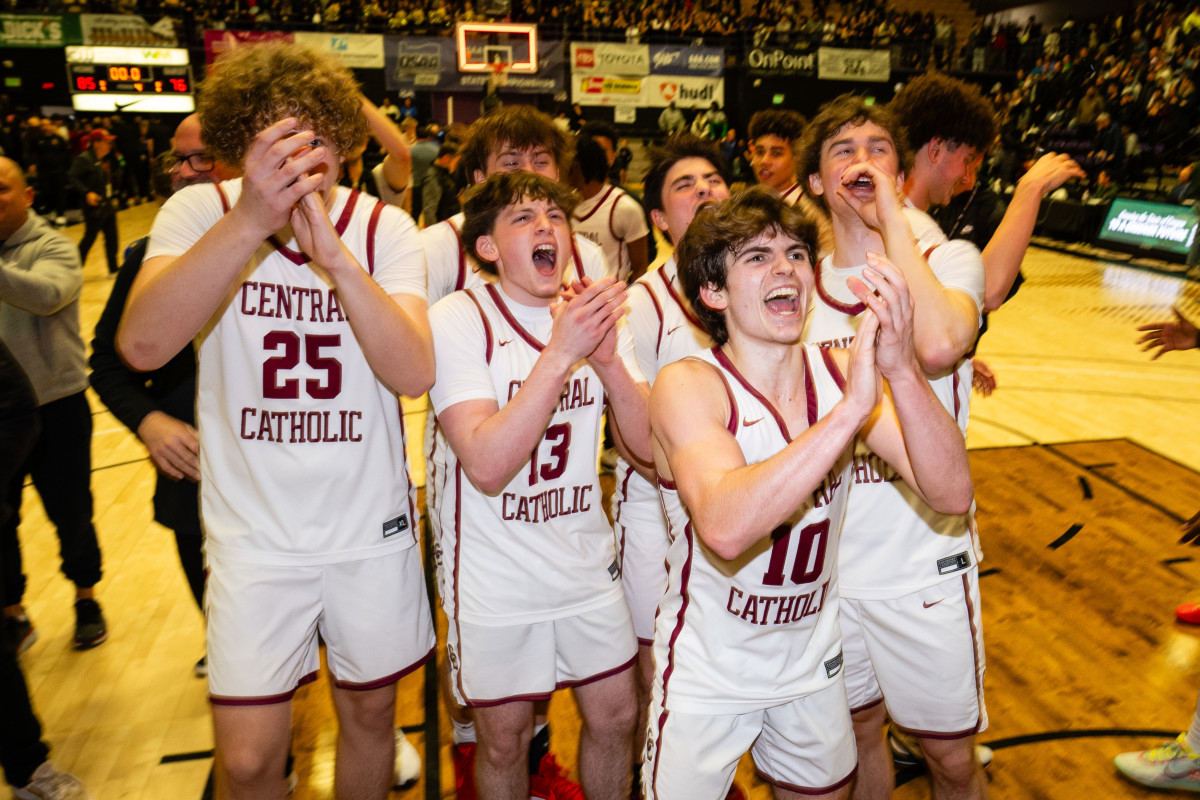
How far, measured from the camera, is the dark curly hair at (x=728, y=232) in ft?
7.30

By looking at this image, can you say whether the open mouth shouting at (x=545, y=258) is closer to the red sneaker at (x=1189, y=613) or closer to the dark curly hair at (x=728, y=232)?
the dark curly hair at (x=728, y=232)

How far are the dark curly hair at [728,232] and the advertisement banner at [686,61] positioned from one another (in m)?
23.3

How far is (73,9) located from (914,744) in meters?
27.6

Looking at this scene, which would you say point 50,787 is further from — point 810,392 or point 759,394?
point 810,392

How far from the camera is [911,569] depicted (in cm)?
257

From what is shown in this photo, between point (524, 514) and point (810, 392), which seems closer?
point (810, 392)

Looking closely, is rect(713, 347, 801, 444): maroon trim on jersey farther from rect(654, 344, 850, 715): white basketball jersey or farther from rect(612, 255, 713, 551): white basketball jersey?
rect(612, 255, 713, 551): white basketball jersey

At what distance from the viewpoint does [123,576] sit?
500 centimetres

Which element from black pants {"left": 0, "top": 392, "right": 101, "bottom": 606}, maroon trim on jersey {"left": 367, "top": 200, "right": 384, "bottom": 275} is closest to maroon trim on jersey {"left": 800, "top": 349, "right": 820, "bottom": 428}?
maroon trim on jersey {"left": 367, "top": 200, "right": 384, "bottom": 275}

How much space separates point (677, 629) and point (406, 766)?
1.70 meters

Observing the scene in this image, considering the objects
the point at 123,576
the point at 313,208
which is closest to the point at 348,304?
the point at 313,208

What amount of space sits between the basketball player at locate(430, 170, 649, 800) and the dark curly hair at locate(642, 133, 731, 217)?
0.88 metres

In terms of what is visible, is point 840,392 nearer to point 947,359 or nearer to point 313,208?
point 947,359

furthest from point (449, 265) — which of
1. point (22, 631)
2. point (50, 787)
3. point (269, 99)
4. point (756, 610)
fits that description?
point (22, 631)
